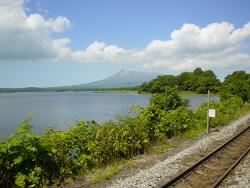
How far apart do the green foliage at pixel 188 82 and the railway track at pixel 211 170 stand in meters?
104

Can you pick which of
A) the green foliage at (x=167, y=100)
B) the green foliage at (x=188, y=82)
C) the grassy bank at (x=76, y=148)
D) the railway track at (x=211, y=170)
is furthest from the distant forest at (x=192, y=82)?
the railway track at (x=211, y=170)

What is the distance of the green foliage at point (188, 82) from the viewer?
122m

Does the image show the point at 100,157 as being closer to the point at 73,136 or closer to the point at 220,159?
the point at 73,136

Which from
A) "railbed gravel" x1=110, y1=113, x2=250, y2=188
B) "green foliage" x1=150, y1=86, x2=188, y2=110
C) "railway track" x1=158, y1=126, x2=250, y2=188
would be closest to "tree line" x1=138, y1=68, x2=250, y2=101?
"green foliage" x1=150, y1=86, x2=188, y2=110

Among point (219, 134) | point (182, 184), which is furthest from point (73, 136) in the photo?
point (219, 134)

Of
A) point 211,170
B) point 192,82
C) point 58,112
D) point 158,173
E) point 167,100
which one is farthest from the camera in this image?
point 192,82

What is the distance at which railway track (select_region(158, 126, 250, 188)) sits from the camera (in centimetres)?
976

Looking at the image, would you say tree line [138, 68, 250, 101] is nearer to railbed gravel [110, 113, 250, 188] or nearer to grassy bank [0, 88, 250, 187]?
grassy bank [0, 88, 250, 187]

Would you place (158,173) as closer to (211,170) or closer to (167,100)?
(211,170)

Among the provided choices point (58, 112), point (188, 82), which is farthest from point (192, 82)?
point (58, 112)

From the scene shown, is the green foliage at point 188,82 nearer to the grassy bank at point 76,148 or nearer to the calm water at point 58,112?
the calm water at point 58,112

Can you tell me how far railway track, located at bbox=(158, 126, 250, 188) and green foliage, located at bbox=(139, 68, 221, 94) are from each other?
103875mm

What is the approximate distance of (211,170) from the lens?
1128cm

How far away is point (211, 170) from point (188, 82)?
401 feet
